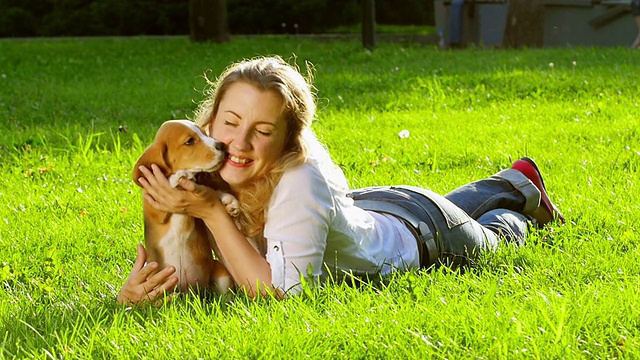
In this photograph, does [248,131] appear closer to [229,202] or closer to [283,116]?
[283,116]

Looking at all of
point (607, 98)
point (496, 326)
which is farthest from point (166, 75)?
point (496, 326)

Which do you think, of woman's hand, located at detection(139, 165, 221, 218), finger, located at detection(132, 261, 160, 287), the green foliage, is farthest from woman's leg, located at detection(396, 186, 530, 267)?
the green foliage

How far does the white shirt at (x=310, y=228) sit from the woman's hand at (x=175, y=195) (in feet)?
0.80

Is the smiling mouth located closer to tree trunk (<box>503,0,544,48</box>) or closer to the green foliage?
tree trunk (<box>503,0,544,48</box>)

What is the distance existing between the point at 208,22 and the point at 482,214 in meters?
14.8

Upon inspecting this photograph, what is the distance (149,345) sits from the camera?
2.94 m

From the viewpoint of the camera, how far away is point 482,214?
4781 mm

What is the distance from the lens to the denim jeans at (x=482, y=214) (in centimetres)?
409

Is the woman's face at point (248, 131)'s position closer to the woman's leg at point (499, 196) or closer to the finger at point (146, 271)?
the finger at point (146, 271)

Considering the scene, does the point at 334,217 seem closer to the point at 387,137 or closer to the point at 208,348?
the point at 208,348

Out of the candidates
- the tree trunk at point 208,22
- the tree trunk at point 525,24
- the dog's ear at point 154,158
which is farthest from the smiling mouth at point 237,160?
the tree trunk at point 208,22

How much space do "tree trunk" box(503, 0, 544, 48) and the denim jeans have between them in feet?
41.0

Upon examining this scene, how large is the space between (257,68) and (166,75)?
31.1ft

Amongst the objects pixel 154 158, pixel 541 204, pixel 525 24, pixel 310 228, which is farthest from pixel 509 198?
pixel 525 24
